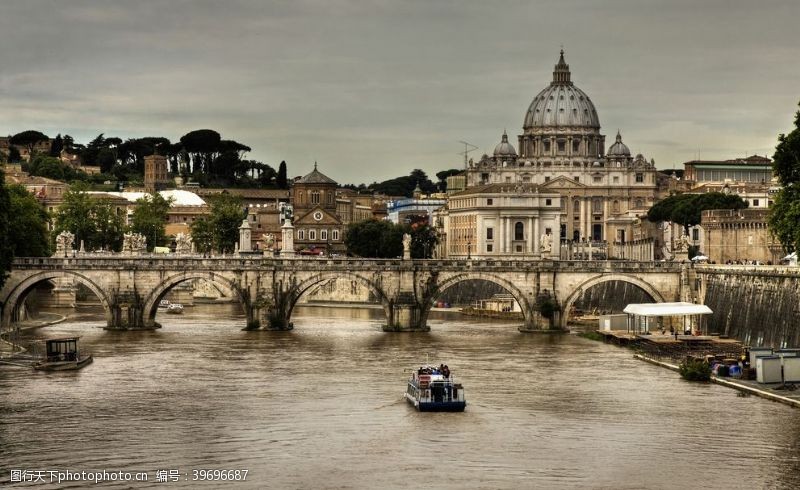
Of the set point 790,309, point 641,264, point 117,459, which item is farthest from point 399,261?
point 117,459

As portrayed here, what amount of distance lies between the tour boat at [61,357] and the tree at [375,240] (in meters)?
92.4

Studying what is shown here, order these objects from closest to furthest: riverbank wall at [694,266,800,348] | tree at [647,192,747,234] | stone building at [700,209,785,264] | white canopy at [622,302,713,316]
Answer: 1. riverbank wall at [694,266,800,348]
2. white canopy at [622,302,713,316]
3. stone building at [700,209,785,264]
4. tree at [647,192,747,234]

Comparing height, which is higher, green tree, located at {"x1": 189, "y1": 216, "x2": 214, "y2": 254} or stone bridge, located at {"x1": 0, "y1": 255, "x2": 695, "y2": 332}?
green tree, located at {"x1": 189, "y1": 216, "x2": 214, "y2": 254}

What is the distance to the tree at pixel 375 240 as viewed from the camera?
164 meters

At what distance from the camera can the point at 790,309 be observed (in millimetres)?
71812

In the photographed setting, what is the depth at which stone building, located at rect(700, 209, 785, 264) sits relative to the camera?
113125 millimetres

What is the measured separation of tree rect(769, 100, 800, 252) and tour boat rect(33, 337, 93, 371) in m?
32.2

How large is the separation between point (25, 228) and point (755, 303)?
4939 cm

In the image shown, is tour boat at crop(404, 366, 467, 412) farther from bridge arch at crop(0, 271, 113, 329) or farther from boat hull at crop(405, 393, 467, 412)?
bridge arch at crop(0, 271, 113, 329)

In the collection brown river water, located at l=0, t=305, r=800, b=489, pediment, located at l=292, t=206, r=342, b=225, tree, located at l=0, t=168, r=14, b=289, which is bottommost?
brown river water, located at l=0, t=305, r=800, b=489

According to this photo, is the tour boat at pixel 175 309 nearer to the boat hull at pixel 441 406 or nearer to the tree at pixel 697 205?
the tree at pixel 697 205

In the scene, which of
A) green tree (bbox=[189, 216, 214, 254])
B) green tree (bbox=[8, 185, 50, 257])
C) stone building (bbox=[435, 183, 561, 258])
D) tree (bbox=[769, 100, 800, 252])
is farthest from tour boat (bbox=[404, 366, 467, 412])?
stone building (bbox=[435, 183, 561, 258])

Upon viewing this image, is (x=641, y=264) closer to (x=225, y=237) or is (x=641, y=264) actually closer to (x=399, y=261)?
(x=399, y=261)

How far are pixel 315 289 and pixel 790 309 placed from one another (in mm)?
65222
